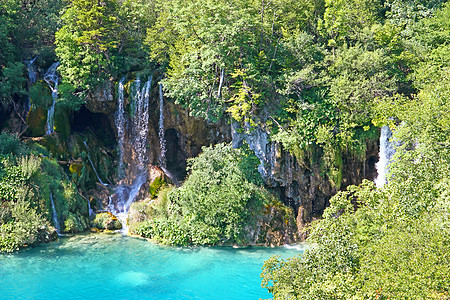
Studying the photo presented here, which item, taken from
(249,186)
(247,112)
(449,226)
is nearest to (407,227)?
(449,226)

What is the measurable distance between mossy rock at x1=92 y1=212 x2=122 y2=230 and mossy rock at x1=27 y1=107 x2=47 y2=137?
6.40 meters

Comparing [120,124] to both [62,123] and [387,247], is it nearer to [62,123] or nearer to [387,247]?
[62,123]

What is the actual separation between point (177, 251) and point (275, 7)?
49.6 feet

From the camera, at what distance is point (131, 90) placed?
2448 centimetres

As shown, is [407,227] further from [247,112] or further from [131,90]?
[131,90]

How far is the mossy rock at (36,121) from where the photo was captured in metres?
23.2

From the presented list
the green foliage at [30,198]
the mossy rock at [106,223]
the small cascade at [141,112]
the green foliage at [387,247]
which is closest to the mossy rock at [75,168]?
the green foliage at [30,198]

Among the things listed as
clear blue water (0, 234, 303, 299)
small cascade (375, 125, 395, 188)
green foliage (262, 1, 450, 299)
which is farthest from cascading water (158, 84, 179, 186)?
green foliage (262, 1, 450, 299)

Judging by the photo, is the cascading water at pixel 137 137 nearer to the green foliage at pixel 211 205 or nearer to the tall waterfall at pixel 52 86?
the green foliage at pixel 211 205

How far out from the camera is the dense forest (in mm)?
19859

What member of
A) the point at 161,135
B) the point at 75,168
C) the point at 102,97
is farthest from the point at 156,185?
the point at 102,97

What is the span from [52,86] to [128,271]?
14.1 m

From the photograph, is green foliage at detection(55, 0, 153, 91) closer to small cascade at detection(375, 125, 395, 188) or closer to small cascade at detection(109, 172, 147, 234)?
small cascade at detection(109, 172, 147, 234)

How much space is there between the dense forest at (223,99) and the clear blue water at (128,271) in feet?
3.44
